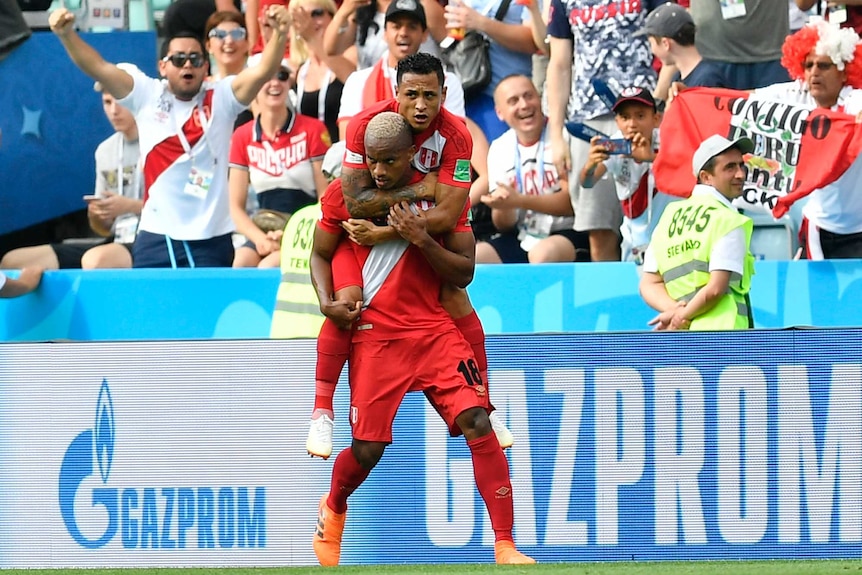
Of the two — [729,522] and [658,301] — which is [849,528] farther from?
[658,301]

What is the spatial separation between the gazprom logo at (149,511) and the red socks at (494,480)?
155 centimetres

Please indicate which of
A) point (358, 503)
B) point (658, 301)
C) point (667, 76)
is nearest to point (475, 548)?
point (358, 503)

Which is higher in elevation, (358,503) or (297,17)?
(297,17)

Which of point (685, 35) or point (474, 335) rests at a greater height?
point (685, 35)

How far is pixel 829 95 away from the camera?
29.6 ft

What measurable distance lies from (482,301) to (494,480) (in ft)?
10.5

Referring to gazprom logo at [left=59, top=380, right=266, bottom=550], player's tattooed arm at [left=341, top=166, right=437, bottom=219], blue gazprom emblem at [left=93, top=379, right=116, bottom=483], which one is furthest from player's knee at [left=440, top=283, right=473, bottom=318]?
blue gazprom emblem at [left=93, top=379, right=116, bottom=483]

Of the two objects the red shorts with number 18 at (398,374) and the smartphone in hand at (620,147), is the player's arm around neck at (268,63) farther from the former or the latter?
the red shorts with number 18 at (398,374)

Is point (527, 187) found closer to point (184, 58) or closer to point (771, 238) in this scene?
point (771, 238)

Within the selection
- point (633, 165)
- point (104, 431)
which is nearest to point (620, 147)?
point (633, 165)

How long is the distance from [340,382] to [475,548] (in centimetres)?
105

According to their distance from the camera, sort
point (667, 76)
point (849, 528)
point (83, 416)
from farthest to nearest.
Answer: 1. point (667, 76)
2. point (83, 416)
3. point (849, 528)

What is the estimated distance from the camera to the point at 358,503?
7414 millimetres

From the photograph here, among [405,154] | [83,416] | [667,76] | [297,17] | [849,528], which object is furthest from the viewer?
[297,17]
